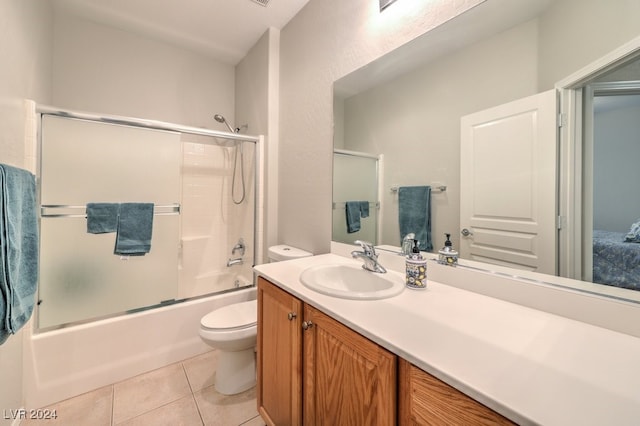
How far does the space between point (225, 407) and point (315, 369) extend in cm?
94

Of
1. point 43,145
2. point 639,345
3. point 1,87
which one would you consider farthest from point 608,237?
point 43,145

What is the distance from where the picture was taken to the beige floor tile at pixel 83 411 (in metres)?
1.33

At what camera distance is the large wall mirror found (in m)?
0.74

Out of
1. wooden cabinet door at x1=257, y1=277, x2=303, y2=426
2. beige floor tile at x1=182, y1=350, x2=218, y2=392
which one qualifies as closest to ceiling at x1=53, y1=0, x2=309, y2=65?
wooden cabinet door at x1=257, y1=277, x2=303, y2=426

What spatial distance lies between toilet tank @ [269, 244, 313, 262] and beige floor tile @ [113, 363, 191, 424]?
98cm

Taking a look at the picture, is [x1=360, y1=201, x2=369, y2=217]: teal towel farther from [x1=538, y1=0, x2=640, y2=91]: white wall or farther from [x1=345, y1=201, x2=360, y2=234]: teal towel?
[x1=538, y1=0, x2=640, y2=91]: white wall

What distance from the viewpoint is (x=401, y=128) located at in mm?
1331

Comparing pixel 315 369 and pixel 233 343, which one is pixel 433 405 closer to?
pixel 315 369

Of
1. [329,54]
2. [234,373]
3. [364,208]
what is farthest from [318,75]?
[234,373]

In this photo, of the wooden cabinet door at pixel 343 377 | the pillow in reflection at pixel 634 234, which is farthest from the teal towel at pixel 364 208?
the pillow in reflection at pixel 634 234

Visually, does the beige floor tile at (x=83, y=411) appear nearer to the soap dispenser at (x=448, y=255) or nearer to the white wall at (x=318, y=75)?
the white wall at (x=318, y=75)

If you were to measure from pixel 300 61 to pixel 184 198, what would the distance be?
1709 millimetres

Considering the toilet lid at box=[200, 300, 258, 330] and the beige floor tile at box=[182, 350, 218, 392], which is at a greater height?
the toilet lid at box=[200, 300, 258, 330]

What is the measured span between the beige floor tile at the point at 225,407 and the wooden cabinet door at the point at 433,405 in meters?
1.16
